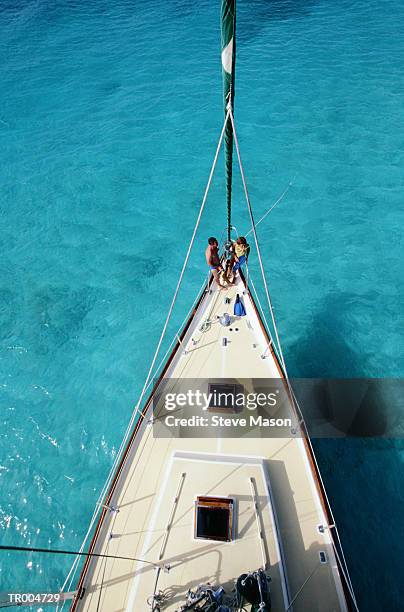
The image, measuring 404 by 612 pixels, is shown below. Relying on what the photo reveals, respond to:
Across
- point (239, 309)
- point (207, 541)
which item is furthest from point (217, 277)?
point (207, 541)

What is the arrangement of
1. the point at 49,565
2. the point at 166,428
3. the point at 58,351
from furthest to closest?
the point at 58,351, the point at 49,565, the point at 166,428

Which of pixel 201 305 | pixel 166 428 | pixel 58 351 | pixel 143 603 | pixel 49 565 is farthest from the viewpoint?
pixel 58 351

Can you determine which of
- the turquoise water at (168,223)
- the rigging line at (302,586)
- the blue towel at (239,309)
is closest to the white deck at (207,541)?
the rigging line at (302,586)

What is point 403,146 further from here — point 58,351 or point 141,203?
point 58,351

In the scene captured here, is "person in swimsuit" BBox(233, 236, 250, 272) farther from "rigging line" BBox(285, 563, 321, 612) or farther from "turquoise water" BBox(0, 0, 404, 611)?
"rigging line" BBox(285, 563, 321, 612)

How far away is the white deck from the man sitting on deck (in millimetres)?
3507

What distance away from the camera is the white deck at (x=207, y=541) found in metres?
4.62

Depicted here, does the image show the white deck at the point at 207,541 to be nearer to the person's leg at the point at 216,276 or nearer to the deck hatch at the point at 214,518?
the deck hatch at the point at 214,518

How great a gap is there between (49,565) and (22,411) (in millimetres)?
3433

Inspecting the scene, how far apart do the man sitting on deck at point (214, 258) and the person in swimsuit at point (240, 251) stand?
1.32ft

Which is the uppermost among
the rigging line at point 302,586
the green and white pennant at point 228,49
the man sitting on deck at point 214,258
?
the man sitting on deck at point 214,258

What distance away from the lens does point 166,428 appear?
618 cm

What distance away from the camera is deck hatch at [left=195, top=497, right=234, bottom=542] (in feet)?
16.0

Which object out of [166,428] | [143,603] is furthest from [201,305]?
[143,603]
